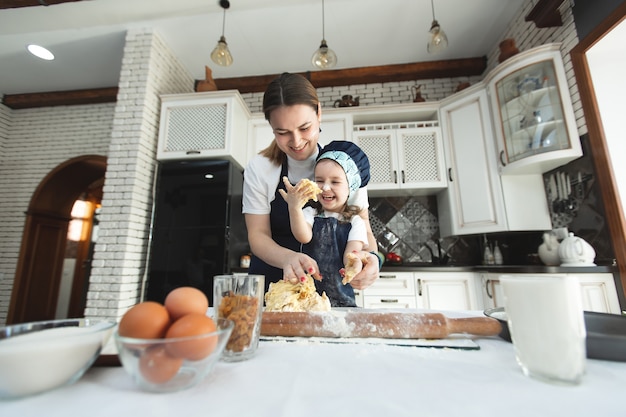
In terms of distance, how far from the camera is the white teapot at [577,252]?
2.01 metres

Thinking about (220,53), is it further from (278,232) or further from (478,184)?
(478,184)

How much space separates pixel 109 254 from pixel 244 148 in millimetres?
1736

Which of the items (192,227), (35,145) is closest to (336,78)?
(192,227)

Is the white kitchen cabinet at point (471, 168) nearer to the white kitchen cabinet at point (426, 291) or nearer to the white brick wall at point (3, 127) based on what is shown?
the white kitchen cabinet at point (426, 291)

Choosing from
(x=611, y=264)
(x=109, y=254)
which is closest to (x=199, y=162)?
(x=109, y=254)

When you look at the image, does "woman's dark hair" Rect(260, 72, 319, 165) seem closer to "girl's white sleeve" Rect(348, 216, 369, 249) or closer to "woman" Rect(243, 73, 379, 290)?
"woman" Rect(243, 73, 379, 290)

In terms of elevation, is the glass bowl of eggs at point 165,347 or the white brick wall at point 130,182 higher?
the white brick wall at point 130,182

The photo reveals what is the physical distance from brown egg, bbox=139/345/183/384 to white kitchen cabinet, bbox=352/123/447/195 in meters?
2.85

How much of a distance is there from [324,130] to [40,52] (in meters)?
3.49

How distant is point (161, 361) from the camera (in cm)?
38

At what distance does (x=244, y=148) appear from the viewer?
3.29 meters

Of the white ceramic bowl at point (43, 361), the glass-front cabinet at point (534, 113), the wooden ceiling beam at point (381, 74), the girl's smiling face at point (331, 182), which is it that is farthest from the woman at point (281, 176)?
the wooden ceiling beam at point (381, 74)

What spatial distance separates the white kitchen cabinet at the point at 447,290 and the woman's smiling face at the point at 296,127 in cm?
202

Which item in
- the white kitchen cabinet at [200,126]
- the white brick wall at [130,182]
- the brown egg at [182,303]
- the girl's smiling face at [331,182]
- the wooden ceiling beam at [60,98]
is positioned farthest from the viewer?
the wooden ceiling beam at [60,98]
